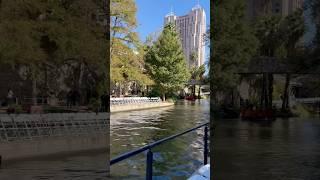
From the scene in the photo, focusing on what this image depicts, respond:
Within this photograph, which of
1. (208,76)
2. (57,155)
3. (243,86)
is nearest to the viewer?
(208,76)

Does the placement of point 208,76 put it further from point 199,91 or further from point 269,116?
point 269,116

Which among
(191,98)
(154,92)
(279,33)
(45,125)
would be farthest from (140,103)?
(45,125)

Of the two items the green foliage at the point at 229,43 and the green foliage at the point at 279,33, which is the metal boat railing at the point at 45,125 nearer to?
the green foliage at the point at 229,43

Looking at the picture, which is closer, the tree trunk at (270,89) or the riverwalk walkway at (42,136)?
the tree trunk at (270,89)

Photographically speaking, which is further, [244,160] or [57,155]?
[57,155]

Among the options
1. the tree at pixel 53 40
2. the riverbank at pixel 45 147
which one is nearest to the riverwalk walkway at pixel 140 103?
the tree at pixel 53 40

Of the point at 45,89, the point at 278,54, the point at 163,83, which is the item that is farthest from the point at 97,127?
the point at 278,54
